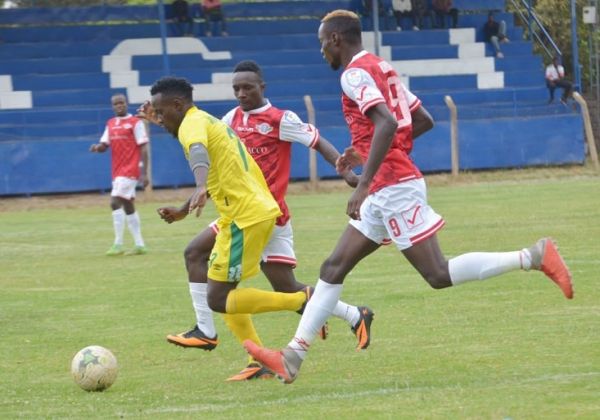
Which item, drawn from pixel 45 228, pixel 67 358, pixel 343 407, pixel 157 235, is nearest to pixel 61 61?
pixel 45 228

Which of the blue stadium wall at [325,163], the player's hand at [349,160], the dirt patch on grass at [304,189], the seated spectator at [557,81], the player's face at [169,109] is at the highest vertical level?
the player's face at [169,109]

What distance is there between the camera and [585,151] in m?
32.2

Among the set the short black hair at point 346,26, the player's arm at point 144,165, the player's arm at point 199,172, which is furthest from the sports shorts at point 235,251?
the player's arm at point 144,165

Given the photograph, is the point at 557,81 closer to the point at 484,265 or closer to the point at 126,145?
the point at 126,145

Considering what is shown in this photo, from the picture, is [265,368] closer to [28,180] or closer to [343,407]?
[343,407]

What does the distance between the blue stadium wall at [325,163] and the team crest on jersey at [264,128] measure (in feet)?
65.8

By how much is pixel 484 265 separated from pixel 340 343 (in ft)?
6.95

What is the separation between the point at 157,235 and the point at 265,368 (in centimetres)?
1260

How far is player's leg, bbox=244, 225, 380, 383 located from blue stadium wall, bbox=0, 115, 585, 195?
2156 centimetres

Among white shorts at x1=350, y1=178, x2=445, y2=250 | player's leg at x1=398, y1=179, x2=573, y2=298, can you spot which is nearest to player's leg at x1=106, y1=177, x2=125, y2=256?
white shorts at x1=350, y1=178, x2=445, y2=250

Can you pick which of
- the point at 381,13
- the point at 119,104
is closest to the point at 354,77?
the point at 119,104

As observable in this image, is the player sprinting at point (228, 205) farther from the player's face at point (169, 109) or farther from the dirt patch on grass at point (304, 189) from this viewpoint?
the dirt patch on grass at point (304, 189)

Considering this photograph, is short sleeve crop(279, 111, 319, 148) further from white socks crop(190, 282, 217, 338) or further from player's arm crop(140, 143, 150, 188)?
player's arm crop(140, 143, 150, 188)

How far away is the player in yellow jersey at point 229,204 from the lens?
8.02 metres
